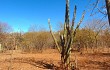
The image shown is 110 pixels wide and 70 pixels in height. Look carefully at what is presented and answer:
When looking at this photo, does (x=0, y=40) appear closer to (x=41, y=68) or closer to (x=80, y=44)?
(x=80, y=44)

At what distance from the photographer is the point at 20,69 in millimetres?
9398

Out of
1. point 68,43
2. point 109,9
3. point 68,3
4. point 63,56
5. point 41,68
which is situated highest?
point 68,3

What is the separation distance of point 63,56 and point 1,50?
17089 mm

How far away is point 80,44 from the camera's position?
100ft

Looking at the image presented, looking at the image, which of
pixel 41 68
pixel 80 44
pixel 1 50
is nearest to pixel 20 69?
pixel 41 68

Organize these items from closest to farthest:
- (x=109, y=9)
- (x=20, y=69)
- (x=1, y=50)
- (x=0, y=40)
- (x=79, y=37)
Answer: (x=109, y=9), (x=20, y=69), (x=1, y=50), (x=0, y=40), (x=79, y=37)

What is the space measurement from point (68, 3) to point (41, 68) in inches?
161

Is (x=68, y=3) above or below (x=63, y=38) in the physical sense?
above

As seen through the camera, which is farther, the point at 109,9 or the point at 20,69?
the point at 20,69

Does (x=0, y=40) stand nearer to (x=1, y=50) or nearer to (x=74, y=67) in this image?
(x=1, y=50)

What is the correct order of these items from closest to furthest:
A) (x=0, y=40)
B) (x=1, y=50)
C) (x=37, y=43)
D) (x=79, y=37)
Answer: (x=1, y=50) → (x=0, y=40) → (x=79, y=37) → (x=37, y=43)

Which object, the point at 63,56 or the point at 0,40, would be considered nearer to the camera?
the point at 63,56

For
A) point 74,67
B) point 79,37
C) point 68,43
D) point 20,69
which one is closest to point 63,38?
point 68,43

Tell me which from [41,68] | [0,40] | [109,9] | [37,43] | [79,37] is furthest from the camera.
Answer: [37,43]
